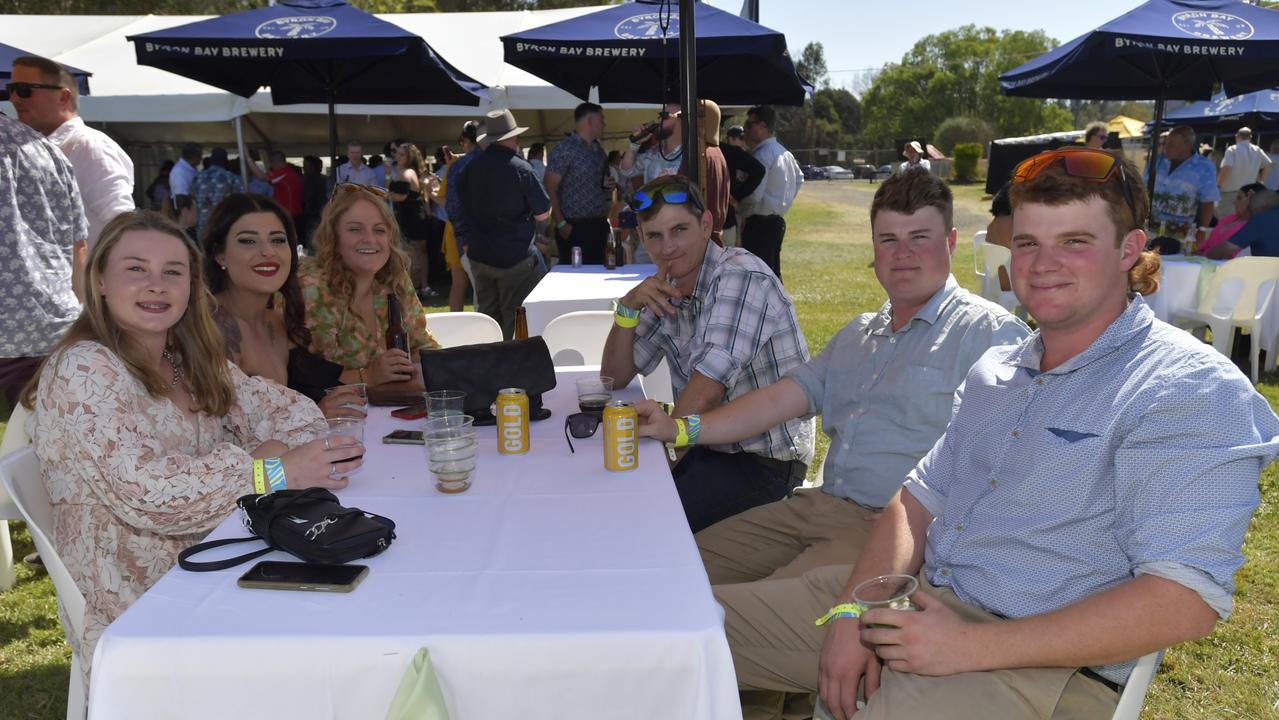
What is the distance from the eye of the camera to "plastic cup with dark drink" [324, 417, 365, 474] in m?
1.99

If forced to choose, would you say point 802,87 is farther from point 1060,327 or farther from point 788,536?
point 1060,327

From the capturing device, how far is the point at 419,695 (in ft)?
4.24

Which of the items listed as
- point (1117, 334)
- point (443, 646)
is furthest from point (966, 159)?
point (443, 646)

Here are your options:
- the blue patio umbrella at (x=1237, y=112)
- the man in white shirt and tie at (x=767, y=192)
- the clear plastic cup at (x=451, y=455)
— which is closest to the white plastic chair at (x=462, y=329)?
the clear plastic cup at (x=451, y=455)

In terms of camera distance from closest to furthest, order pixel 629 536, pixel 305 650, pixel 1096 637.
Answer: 1. pixel 305 650
2. pixel 1096 637
3. pixel 629 536

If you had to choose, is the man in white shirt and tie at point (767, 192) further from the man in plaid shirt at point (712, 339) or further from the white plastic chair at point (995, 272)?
the man in plaid shirt at point (712, 339)

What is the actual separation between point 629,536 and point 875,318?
48.0 inches

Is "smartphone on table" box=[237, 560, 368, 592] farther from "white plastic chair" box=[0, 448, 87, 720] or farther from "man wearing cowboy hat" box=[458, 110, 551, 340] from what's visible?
"man wearing cowboy hat" box=[458, 110, 551, 340]

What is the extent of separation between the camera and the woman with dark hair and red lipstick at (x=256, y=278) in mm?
3023

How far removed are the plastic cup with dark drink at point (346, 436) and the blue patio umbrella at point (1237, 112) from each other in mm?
13287

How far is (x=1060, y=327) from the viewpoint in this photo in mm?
1753

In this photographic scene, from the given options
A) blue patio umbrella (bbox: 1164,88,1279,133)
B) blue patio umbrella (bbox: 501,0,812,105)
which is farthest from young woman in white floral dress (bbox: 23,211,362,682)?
blue patio umbrella (bbox: 1164,88,1279,133)

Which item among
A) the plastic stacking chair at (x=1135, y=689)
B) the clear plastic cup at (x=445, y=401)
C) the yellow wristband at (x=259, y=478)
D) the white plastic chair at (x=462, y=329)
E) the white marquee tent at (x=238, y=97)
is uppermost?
the white marquee tent at (x=238, y=97)

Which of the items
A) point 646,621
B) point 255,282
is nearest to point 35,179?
point 255,282
